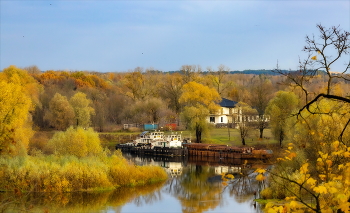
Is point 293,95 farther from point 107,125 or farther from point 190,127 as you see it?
point 107,125

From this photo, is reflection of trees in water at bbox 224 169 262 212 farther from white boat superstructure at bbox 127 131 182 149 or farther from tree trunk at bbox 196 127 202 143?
tree trunk at bbox 196 127 202 143

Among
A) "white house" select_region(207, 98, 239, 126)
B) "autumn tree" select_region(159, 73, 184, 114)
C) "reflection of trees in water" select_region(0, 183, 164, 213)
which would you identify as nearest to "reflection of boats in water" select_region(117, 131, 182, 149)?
"white house" select_region(207, 98, 239, 126)

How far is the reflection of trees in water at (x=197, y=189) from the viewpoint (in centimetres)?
2748

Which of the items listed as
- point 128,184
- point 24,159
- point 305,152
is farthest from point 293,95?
point 24,159

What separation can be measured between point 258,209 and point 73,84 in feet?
227

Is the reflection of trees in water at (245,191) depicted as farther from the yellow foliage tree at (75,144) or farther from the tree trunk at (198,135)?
the tree trunk at (198,135)

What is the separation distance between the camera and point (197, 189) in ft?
107

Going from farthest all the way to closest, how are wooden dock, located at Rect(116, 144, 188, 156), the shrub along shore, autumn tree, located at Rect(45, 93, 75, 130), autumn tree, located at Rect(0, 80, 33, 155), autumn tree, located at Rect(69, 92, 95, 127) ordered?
autumn tree, located at Rect(69, 92, 95, 127), autumn tree, located at Rect(45, 93, 75, 130), wooden dock, located at Rect(116, 144, 188, 156), autumn tree, located at Rect(0, 80, 33, 155), the shrub along shore

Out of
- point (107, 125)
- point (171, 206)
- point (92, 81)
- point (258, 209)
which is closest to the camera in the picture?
point (258, 209)

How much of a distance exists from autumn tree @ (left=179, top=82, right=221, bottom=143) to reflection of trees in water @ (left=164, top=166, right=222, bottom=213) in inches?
618

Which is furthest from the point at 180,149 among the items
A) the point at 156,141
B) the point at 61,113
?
the point at 61,113

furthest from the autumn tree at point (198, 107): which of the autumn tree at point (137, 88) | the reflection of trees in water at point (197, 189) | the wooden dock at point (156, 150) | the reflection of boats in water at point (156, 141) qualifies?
the autumn tree at point (137, 88)

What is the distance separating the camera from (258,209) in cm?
2519

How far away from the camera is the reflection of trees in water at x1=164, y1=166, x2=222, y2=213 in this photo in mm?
27484
